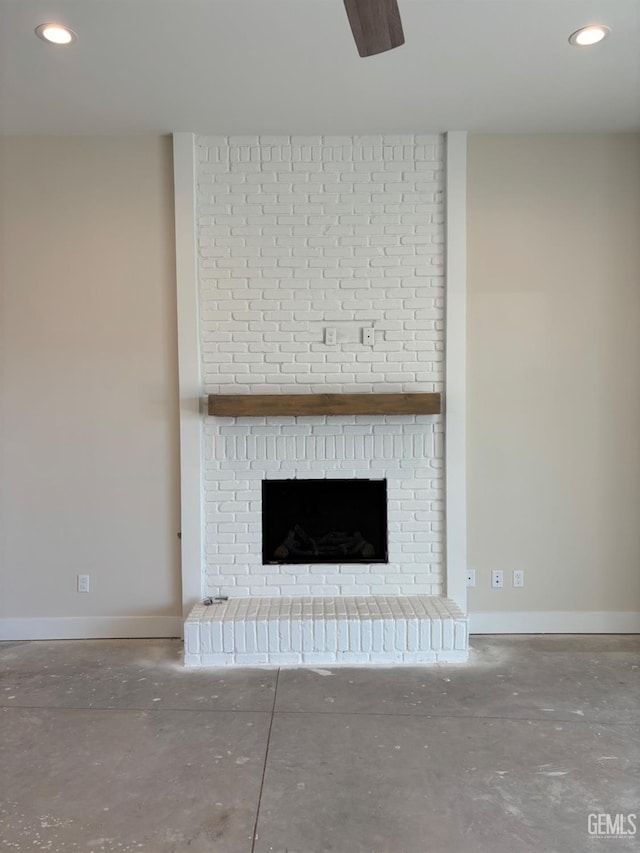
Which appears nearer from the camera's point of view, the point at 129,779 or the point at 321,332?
the point at 129,779

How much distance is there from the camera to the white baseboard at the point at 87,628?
10.1 ft

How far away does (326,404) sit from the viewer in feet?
9.50

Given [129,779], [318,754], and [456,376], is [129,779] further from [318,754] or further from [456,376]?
[456,376]

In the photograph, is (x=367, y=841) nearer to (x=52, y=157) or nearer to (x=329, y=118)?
(x=329, y=118)

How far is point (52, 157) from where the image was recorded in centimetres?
300

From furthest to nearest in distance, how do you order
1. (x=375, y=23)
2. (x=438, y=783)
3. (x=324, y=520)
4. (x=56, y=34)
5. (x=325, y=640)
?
(x=324, y=520), (x=325, y=640), (x=56, y=34), (x=438, y=783), (x=375, y=23)

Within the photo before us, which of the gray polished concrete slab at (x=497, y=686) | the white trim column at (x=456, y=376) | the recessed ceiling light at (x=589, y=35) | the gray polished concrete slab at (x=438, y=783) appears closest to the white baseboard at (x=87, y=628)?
the gray polished concrete slab at (x=497, y=686)

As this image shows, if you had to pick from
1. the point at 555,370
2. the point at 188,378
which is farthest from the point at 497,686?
the point at 188,378

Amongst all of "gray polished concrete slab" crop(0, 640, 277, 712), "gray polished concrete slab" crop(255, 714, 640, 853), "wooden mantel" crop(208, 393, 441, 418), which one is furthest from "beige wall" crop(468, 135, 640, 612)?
"gray polished concrete slab" crop(0, 640, 277, 712)

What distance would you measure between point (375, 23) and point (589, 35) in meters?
1.37

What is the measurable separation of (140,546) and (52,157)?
231 cm

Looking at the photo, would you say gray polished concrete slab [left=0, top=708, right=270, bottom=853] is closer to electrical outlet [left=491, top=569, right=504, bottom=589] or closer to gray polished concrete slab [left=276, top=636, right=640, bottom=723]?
gray polished concrete slab [left=276, top=636, right=640, bottom=723]

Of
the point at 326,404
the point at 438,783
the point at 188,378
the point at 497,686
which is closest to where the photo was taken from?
the point at 438,783

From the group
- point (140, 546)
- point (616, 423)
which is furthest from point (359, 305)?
point (140, 546)
